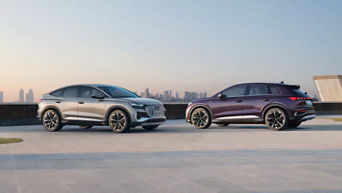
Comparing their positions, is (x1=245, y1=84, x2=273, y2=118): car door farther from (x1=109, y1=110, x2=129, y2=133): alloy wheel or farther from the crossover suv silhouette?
(x1=109, y1=110, x2=129, y2=133): alloy wheel

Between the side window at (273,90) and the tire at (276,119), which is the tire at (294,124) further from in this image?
the side window at (273,90)

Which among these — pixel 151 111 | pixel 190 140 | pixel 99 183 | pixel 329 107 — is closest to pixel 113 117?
pixel 151 111

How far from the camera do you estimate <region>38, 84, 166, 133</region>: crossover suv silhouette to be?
14.4 metres

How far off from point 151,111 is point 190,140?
3.15 meters

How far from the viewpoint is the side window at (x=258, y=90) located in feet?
51.8

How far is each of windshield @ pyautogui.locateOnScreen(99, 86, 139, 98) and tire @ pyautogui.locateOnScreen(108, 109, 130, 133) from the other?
80 centimetres

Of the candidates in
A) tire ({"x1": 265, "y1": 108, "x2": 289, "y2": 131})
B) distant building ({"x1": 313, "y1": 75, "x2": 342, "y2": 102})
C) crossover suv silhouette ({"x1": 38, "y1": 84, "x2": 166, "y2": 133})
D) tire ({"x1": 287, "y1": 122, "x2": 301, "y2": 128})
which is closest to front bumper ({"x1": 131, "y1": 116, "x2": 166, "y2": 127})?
crossover suv silhouette ({"x1": 38, "y1": 84, "x2": 166, "y2": 133})

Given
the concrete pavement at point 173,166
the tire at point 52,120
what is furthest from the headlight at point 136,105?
the concrete pavement at point 173,166

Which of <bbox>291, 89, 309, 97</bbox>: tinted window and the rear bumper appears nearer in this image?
the rear bumper

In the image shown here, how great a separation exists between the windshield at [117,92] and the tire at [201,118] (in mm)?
2430

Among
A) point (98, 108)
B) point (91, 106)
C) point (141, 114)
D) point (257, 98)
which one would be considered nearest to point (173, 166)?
point (141, 114)

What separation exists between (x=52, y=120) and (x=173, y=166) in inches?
367

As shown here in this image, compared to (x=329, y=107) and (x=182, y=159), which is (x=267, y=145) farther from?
(x=329, y=107)

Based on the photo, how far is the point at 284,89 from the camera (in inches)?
607
